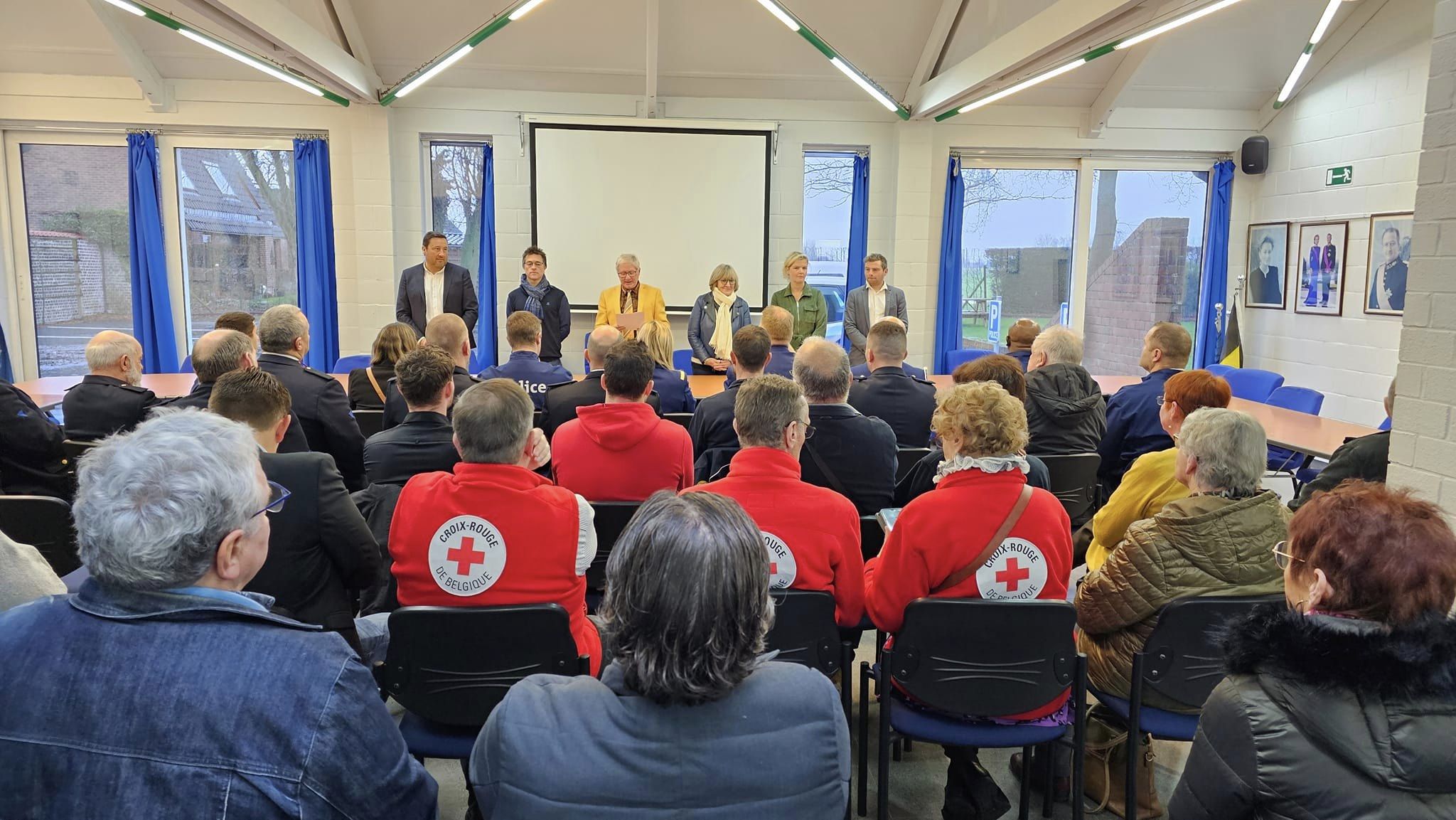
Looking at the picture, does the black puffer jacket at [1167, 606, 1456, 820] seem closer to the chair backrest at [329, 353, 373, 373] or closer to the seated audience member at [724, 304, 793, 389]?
the seated audience member at [724, 304, 793, 389]

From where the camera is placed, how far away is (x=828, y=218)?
8.28 m

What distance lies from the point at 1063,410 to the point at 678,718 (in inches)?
121

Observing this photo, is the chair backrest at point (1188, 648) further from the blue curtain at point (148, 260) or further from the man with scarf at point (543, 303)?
the blue curtain at point (148, 260)

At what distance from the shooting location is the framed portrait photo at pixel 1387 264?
6.53 metres

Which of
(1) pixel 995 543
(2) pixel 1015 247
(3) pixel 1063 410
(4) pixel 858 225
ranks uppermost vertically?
(4) pixel 858 225

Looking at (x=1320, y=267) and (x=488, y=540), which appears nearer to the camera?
(x=488, y=540)

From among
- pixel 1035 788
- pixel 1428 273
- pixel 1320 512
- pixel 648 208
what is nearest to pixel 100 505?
pixel 1320 512

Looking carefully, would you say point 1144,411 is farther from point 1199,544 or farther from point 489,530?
point 489,530

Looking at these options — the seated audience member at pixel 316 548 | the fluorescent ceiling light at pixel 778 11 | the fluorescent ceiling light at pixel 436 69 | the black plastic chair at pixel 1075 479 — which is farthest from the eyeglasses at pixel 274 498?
the fluorescent ceiling light at pixel 778 11

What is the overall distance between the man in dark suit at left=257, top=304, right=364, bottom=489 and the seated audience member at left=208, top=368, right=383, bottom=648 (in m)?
1.26

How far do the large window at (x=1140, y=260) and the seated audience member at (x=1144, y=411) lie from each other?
4796 mm

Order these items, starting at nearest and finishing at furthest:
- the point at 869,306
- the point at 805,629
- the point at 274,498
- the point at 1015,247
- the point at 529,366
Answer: the point at 274,498, the point at 805,629, the point at 529,366, the point at 869,306, the point at 1015,247

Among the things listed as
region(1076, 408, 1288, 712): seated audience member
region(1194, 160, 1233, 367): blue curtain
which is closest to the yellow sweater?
region(1076, 408, 1288, 712): seated audience member

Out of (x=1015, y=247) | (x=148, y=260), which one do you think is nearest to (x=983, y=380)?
(x=1015, y=247)
